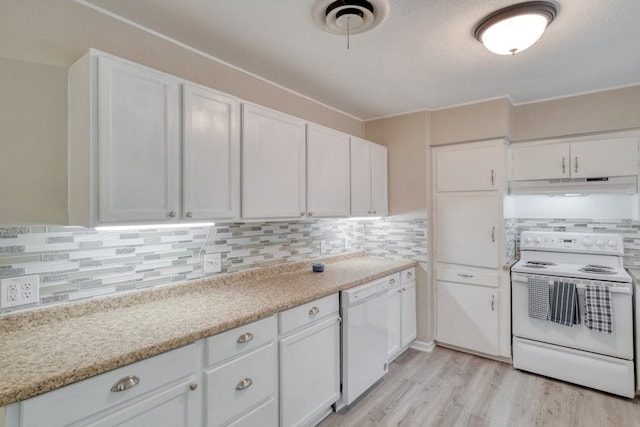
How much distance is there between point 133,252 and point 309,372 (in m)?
1.24

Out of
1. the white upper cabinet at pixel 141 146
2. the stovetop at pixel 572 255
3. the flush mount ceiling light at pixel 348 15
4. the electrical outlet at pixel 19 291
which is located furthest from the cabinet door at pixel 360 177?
the electrical outlet at pixel 19 291

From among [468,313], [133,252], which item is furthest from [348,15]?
[468,313]

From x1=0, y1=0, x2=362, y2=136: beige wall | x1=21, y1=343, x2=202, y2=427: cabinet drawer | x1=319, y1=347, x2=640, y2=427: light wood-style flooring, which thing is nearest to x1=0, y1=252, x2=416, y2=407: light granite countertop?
x1=21, y1=343, x2=202, y2=427: cabinet drawer

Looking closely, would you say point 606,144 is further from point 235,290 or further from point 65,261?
point 65,261

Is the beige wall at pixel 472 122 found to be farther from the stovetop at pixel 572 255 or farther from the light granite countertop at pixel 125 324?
the light granite countertop at pixel 125 324

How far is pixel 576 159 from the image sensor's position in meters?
2.84

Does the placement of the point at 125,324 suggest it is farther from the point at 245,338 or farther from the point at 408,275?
the point at 408,275

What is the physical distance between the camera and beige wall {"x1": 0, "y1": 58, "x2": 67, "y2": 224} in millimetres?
1379

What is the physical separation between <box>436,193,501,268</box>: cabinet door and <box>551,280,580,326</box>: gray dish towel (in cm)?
50

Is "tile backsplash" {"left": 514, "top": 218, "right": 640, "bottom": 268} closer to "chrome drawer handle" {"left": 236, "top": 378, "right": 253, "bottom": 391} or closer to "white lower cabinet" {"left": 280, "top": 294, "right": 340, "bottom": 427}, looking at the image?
"white lower cabinet" {"left": 280, "top": 294, "right": 340, "bottom": 427}

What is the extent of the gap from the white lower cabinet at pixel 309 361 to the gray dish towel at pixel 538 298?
1729 mm

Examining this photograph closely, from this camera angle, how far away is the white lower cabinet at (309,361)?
1850 mm

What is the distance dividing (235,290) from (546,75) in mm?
2736

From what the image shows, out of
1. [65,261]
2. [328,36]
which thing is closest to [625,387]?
[328,36]
